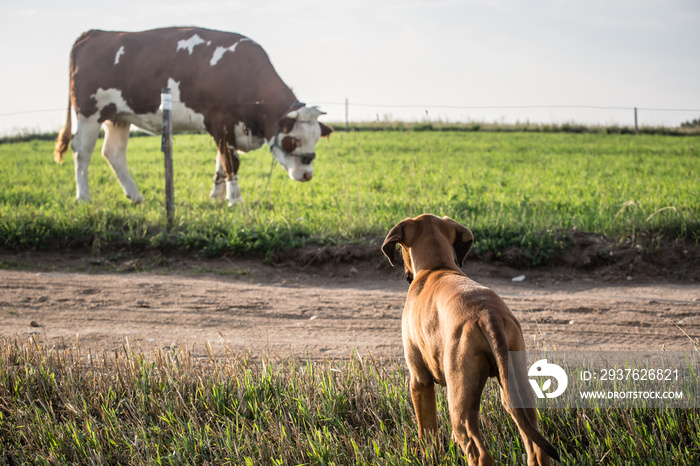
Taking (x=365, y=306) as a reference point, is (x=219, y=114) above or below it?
above

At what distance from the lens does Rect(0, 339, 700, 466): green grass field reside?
10.2ft

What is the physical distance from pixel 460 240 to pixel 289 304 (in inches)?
121

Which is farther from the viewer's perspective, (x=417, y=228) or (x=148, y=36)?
(x=148, y=36)

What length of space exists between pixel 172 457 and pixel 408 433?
3.97ft

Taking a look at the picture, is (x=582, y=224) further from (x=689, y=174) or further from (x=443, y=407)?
(x=689, y=174)

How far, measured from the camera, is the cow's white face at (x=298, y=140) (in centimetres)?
939

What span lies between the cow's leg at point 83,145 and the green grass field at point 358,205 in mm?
296

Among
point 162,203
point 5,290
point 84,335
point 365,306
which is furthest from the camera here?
point 162,203

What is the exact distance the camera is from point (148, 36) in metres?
10.2

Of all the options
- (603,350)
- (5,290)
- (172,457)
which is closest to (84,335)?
(5,290)

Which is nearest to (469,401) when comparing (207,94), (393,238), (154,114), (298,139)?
(393,238)

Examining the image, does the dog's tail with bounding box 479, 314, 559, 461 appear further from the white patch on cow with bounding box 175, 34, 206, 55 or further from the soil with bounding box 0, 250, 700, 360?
the white patch on cow with bounding box 175, 34, 206, 55

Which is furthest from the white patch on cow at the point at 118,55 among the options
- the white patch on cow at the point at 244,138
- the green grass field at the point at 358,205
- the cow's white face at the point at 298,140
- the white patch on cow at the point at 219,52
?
the cow's white face at the point at 298,140

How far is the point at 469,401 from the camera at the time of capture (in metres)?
2.43
